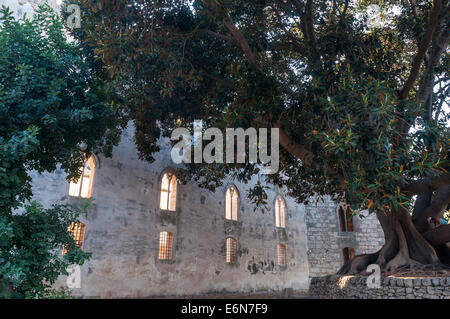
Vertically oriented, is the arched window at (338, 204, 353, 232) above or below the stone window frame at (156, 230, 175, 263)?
above

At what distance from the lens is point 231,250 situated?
17.8 meters

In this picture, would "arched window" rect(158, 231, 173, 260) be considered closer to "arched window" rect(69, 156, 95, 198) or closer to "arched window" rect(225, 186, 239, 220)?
"arched window" rect(69, 156, 95, 198)

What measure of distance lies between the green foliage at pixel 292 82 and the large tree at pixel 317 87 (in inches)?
1.2

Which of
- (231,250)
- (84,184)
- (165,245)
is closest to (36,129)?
(84,184)

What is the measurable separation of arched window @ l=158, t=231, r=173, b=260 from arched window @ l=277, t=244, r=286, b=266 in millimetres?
8208

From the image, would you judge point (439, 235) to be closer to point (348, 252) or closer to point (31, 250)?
point (31, 250)

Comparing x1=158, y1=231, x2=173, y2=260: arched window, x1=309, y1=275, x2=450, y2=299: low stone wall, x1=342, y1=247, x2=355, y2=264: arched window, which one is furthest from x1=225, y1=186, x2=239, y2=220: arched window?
x1=342, y1=247, x2=355, y2=264: arched window

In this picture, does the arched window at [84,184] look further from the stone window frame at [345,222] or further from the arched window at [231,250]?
the stone window frame at [345,222]

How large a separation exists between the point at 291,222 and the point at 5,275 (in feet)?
61.4

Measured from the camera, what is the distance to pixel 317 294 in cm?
1182

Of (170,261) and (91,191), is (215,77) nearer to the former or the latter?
(91,191)

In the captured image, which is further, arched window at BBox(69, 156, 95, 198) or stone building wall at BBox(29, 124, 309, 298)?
arched window at BBox(69, 156, 95, 198)

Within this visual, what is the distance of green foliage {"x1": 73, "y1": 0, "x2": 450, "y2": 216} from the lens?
259 inches

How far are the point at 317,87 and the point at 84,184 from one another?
950 centimetres
